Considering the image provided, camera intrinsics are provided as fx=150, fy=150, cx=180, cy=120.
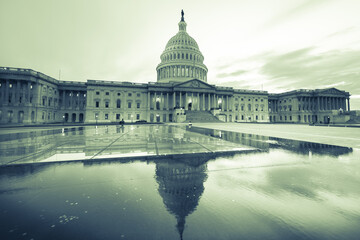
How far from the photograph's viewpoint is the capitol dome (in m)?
77.8

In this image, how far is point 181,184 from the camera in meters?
3.61

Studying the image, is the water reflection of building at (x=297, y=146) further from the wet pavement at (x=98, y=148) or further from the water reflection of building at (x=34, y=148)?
the water reflection of building at (x=34, y=148)

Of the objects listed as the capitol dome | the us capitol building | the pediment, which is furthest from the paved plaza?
the capitol dome

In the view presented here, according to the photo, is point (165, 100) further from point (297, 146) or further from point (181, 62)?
point (297, 146)

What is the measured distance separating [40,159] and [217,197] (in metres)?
6.54

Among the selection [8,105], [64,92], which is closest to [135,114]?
[64,92]

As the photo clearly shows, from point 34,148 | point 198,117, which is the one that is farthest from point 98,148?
point 198,117

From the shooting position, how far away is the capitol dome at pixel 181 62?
255ft

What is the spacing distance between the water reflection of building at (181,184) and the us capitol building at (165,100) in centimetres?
4731

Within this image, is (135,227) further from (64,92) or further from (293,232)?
(64,92)

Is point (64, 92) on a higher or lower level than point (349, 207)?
higher

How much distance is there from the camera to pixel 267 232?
1.98 m

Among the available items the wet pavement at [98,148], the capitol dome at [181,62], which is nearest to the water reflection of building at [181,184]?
the wet pavement at [98,148]

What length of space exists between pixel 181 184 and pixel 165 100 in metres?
64.6
